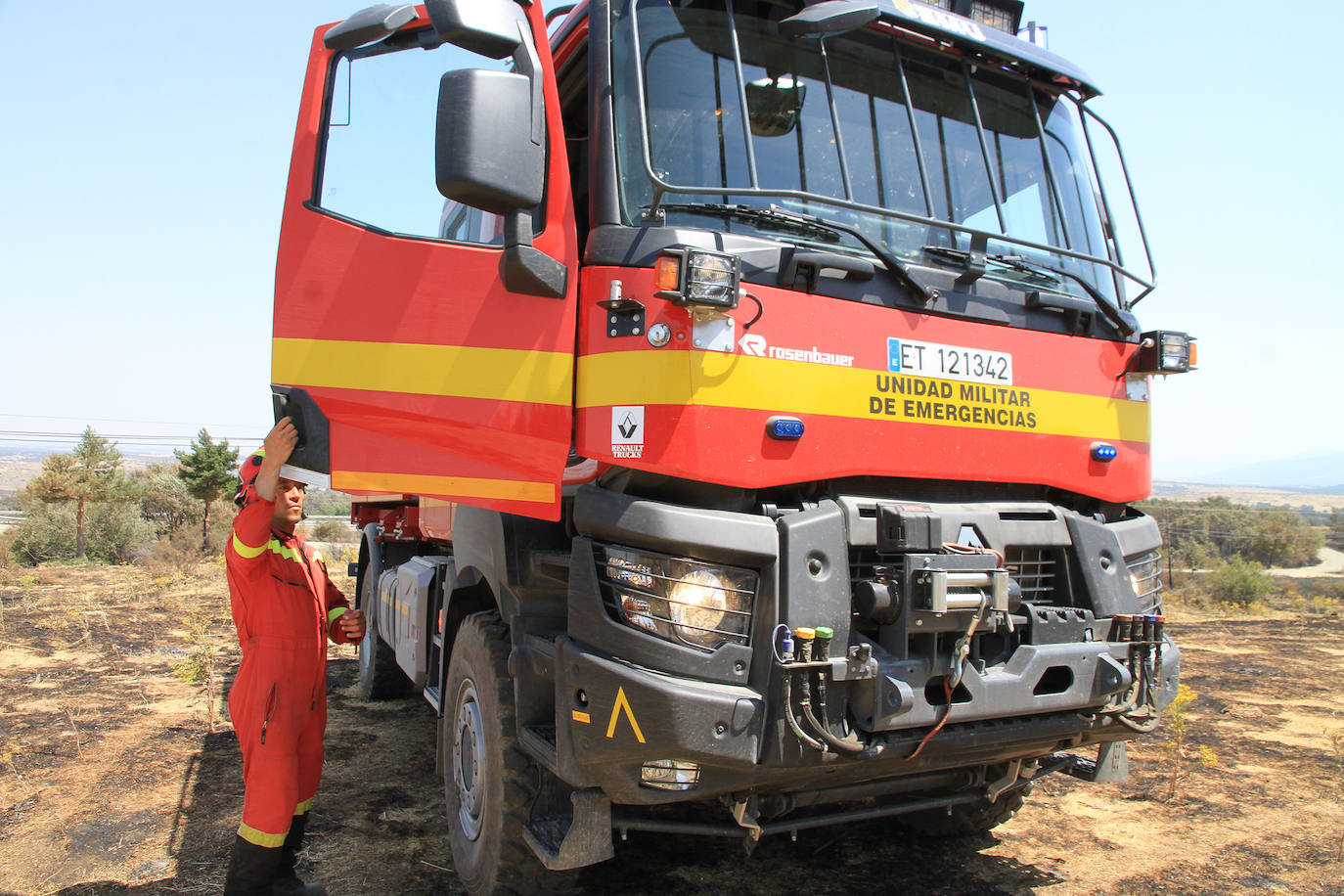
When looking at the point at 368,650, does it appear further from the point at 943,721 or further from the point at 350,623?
the point at 943,721

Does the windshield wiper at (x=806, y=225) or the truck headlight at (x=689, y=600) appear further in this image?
the windshield wiper at (x=806, y=225)

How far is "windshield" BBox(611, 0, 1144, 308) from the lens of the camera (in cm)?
297

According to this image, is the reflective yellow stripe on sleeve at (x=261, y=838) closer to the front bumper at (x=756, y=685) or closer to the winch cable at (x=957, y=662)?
the front bumper at (x=756, y=685)

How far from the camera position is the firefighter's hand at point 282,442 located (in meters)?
3.16

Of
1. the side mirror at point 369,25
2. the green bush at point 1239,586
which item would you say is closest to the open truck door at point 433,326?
the side mirror at point 369,25

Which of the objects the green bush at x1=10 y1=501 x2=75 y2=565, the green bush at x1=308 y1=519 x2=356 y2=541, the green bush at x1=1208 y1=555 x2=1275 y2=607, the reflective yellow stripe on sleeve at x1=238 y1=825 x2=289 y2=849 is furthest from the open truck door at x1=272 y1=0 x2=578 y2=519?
the green bush at x1=308 y1=519 x2=356 y2=541

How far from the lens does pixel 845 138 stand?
326 centimetres

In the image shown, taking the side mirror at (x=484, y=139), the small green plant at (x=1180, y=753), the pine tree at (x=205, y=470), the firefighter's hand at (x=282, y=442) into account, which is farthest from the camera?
the pine tree at (x=205, y=470)

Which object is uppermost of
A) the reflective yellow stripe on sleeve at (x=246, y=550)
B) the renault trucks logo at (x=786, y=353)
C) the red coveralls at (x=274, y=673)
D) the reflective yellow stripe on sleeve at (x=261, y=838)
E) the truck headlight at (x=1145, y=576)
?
the renault trucks logo at (x=786, y=353)

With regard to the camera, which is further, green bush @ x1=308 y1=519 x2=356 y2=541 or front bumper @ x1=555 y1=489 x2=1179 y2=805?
green bush @ x1=308 y1=519 x2=356 y2=541

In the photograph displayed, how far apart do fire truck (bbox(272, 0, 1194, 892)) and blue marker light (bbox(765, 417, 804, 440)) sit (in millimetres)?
16

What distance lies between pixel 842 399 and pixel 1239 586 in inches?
703

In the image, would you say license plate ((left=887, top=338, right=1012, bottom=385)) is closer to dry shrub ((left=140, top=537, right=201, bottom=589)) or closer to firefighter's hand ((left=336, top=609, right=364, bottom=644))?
firefighter's hand ((left=336, top=609, right=364, bottom=644))

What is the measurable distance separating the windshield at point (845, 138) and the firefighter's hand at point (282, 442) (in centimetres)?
147
